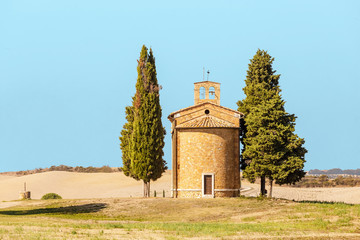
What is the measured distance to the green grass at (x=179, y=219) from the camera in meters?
28.3

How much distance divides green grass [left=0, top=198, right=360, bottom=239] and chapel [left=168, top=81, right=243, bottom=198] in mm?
3145

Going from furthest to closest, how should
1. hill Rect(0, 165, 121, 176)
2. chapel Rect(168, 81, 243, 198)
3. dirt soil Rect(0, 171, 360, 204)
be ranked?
1. hill Rect(0, 165, 121, 176)
2. dirt soil Rect(0, 171, 360, 204)
3. chapel Rect(168, 81, 243, 198)

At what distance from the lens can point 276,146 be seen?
161 ft

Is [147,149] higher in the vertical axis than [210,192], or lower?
higher

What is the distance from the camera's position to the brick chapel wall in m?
48.3

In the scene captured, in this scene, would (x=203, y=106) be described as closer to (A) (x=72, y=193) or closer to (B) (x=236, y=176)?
(B) (x=236, y=176)

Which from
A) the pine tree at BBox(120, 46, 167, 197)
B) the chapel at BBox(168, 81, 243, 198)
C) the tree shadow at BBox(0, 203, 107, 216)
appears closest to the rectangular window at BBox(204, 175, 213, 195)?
the chapel at BBox(168, 81, 243, 198)

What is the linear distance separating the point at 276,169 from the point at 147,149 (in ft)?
40.7

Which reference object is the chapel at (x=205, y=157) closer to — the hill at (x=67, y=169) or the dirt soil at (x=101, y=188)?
the dirt soil at (x=101, y=188)

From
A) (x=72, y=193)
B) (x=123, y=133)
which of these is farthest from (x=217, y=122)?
(x=72, y=193)

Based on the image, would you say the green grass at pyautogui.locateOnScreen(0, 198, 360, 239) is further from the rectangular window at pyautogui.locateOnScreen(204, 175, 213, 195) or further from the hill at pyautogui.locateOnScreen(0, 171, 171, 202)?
the hill at pyautogui.locateOnScreen(0, 171, 171, 202)

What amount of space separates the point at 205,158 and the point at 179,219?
35.6ft

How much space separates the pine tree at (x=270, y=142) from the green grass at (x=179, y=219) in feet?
15.2

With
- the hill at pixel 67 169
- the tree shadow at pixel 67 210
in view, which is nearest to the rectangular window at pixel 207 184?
the tree shadow at pixel 67 210
